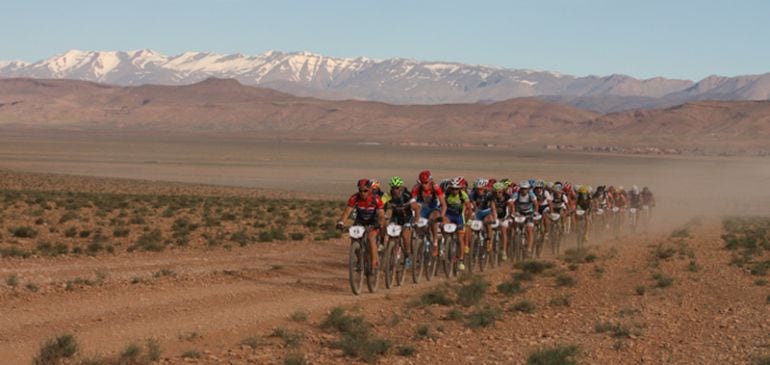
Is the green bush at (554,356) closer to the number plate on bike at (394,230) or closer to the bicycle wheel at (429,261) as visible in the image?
the number plate on bike at (394,230)

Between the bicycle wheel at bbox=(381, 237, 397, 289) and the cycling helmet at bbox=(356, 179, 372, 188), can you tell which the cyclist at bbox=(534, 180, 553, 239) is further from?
the cycling helmet at bbox=(356, 179, 372, 188)

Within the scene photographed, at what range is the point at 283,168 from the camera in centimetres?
8588

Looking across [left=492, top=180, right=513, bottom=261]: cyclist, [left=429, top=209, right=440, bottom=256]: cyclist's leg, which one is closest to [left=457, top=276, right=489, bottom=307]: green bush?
[left=429, top=209, right=440, bottom=256]: cyclist's leg

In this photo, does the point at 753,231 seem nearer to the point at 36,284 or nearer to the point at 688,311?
the point at 688,311

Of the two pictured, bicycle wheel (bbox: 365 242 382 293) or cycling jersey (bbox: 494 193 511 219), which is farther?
cycling jersey (bbox: 494 193 511 219)

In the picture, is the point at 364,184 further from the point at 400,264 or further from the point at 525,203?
the point at 525,203

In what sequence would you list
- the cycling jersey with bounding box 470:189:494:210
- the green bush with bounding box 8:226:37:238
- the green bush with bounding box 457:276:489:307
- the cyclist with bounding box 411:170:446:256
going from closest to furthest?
the green bush with bounding box 457:276:489:307 < the cyclist with bounding box 411:170:446:256 < the cycling jersey with bounding box 470:189:494:210 < the green bush with bounding box 8:226:37:238

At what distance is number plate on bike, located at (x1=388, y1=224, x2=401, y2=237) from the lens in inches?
612

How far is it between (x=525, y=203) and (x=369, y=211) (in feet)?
21.8

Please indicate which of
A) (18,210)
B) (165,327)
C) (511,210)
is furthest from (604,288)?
(18,210)

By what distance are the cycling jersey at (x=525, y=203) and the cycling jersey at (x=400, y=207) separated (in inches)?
190

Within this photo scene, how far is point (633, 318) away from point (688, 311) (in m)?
1.29

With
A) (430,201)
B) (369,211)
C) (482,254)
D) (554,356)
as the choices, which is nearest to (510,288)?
(430,201)

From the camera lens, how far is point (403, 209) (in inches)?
649
